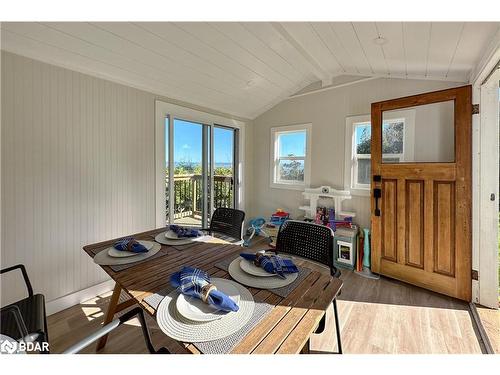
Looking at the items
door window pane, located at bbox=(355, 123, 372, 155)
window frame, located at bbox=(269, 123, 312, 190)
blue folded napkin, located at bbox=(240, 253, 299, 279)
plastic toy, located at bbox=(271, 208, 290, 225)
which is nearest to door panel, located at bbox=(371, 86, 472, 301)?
door window pane, located at bbox=(355, 123, 372, 155)

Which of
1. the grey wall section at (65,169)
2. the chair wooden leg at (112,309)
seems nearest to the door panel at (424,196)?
the chair wooden leg at (112,309)

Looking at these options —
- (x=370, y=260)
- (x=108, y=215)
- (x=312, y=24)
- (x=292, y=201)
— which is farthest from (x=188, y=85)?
(x=370, y=260)

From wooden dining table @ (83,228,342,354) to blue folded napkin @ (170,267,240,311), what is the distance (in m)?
0.10

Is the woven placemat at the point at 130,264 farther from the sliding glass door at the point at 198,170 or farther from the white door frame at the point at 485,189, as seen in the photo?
the white door frame at the point at 485,189

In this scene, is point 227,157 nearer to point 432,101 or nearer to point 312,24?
point 312,24

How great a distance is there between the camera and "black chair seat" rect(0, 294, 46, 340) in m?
1.16

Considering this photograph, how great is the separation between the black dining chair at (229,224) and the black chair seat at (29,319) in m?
1.18

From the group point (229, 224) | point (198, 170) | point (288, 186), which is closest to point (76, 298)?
point (229, 224)

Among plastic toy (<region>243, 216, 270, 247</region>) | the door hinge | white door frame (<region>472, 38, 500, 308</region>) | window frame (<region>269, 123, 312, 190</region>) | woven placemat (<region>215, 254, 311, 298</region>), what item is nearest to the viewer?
woven placemat (<region>215, 254, 311, 298</region>)

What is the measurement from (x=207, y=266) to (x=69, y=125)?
182cm

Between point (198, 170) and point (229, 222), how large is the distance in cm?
136

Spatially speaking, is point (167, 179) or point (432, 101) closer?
point (432, 101)

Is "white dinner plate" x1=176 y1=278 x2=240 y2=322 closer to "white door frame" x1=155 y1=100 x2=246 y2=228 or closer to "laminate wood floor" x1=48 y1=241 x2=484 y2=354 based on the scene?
"laminate wood floor" x1=48 y1=241 x2=484 y2=354
